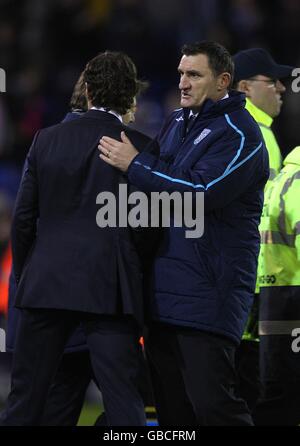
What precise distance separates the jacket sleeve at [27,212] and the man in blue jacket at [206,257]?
30 centimetres

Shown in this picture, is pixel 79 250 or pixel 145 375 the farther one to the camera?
pixel 145 375

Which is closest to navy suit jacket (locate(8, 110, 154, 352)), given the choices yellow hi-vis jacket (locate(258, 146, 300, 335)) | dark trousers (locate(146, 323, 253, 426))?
dark trousers (locate(146, 323, 253, 426))

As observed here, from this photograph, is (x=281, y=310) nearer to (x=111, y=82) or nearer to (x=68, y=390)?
(x=68, y=390)

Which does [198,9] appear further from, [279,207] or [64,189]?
[64,189]

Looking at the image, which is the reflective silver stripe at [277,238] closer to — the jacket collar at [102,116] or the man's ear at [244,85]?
the man's ear at [244,85]

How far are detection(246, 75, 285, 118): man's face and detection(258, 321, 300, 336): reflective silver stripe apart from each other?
3.99ft

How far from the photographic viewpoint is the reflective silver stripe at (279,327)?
5.38 m

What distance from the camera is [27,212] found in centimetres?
452

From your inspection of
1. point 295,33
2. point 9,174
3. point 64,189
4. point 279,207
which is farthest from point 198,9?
point 64,189

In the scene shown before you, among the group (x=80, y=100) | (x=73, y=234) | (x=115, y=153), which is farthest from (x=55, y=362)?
(x=80, y=100)

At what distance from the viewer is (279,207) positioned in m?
5.36

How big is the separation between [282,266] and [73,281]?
135cm

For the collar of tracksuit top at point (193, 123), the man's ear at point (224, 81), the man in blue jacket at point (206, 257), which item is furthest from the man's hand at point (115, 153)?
the man's ear at point (224, 81)
